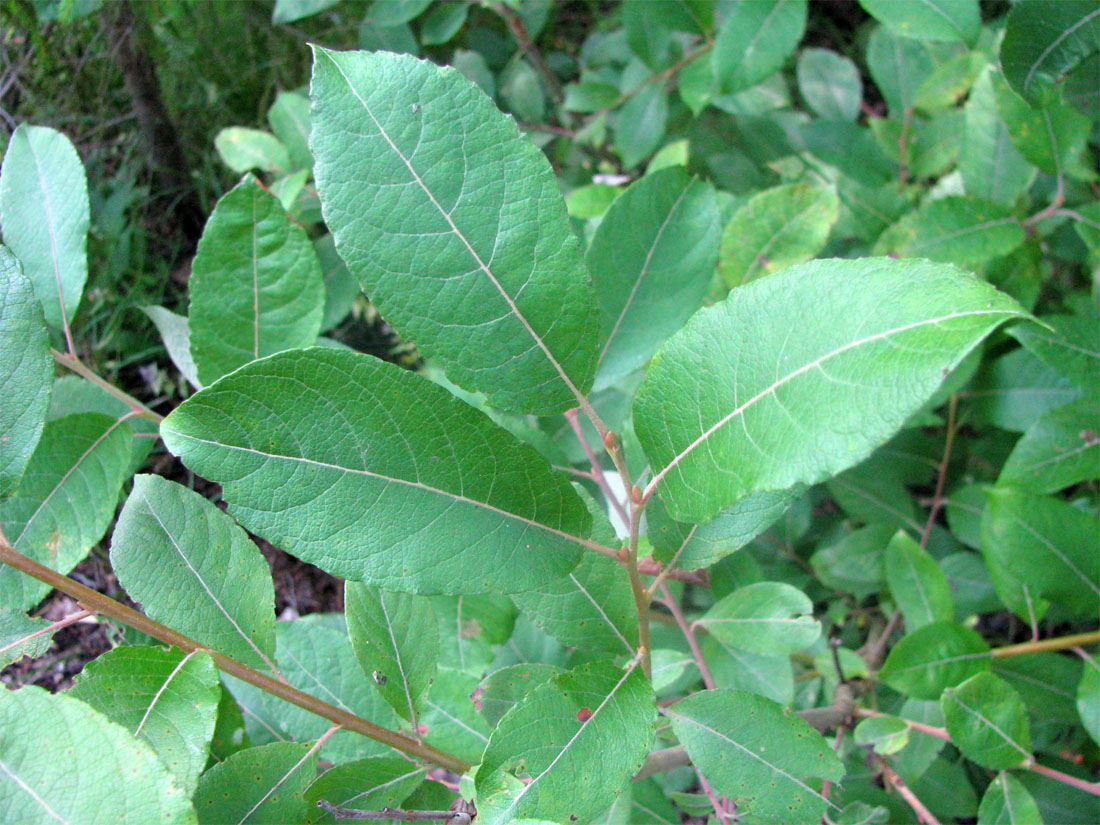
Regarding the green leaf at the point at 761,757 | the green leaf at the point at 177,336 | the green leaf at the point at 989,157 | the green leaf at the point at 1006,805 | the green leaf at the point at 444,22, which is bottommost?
the green leaf at the point at 1006,805

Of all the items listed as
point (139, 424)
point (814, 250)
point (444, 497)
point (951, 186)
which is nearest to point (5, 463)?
point (444, 497)

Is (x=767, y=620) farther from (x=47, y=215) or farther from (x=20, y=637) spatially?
(x=47, y=215)

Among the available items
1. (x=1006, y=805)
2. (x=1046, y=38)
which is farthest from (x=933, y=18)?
(x=1006, y=805)

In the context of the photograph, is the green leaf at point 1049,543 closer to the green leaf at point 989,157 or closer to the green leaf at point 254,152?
the green leaf at point 989,157

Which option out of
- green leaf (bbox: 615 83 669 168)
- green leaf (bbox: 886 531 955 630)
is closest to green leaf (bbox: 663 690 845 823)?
green leaf (bbox: 886 531 955 630)

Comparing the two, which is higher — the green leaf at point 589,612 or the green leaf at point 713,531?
the green leaf at point 713,531

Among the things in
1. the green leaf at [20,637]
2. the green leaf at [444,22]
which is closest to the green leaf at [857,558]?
the green leaf at [20,637]

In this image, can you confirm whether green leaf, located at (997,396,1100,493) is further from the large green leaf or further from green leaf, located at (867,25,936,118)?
the large green leaf
